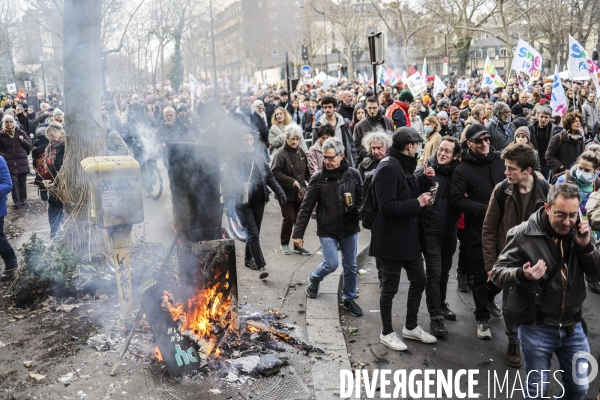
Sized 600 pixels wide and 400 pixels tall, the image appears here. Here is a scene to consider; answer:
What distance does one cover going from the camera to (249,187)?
23.7 ft

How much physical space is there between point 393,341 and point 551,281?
2.05 meters

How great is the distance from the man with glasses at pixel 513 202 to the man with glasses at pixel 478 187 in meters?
0.51

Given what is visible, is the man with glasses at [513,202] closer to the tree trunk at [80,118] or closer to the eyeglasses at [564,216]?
the eyeglasses at [564,216]

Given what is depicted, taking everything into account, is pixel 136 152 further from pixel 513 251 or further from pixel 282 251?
pixel 513 251

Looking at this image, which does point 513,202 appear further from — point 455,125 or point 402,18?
point 402,18

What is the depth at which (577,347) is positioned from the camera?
355cm

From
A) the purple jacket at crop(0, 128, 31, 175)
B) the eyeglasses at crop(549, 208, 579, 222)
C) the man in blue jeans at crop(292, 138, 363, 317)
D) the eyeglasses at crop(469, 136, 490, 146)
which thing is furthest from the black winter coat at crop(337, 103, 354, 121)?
the eyeglasses at crop(549, 208, 579, 222)

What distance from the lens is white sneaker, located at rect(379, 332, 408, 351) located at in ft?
16.9

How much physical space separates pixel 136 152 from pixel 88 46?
5.46 m

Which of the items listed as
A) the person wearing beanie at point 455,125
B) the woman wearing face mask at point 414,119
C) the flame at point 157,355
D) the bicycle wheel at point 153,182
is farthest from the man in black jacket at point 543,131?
the flame at point 157,355

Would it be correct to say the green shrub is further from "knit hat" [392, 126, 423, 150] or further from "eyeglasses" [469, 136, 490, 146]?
"eyeglasses" [469, 136, 490, 146]

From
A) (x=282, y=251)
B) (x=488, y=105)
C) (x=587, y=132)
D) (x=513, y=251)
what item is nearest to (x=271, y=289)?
(x=282, y=251)

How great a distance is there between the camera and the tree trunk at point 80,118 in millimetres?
6793

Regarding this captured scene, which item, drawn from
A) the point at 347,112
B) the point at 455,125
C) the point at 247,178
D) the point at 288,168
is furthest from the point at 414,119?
the point at 247,178
